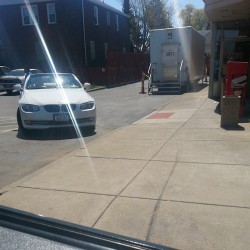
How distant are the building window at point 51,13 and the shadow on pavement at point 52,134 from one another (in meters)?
22.6

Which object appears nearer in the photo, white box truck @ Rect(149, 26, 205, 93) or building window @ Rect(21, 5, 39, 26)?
white box truck @ Rect(149, 26, 205, 93)

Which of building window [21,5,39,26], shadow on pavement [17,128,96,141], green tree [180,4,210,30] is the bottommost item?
shadow on pavement [17,128,96,141]

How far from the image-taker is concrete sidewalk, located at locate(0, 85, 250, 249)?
11.2 feet

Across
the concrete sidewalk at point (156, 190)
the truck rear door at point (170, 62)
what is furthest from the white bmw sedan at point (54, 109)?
the truck rear door at point (170, 62)

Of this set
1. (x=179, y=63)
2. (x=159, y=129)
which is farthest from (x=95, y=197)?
(x=179, y=63)

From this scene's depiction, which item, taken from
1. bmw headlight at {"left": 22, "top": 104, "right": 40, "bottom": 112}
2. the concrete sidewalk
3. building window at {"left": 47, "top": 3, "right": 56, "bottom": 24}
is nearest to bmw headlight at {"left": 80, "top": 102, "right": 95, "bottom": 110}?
bmw headlight at {"left": 22, "top": 104, "right": 40, "bottom": 112}

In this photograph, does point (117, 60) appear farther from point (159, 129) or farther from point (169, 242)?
point (169, 242)

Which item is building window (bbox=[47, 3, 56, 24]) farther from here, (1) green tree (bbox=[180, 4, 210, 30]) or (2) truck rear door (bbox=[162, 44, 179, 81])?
(1) green tree (bbox=[180, 4, 210, 30])

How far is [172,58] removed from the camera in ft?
63.0

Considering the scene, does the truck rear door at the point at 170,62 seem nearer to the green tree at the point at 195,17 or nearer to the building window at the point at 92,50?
the building window at the point at 92,50

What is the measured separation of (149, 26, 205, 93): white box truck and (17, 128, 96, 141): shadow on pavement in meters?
11.2

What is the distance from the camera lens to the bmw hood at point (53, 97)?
27.3ft

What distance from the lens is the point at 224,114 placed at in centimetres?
829

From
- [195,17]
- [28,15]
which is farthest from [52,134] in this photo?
[195,17]
